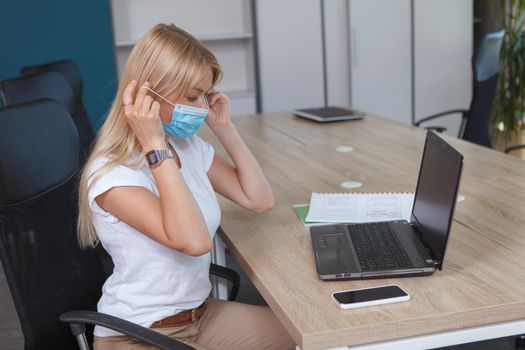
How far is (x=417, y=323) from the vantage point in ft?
4.81

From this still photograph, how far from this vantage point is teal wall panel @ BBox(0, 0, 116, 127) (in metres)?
5.27

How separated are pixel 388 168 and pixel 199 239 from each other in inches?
49.9

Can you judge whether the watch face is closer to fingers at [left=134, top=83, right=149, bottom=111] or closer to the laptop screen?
fingers at [left=134, top=83, right=149, bottom=111]

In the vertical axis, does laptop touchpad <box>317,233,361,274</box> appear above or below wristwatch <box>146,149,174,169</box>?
below

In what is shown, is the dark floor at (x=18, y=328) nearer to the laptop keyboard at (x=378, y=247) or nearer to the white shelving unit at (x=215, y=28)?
the laptop keyboard at (x=378, y=247)

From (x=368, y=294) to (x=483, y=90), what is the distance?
2474 millimetres

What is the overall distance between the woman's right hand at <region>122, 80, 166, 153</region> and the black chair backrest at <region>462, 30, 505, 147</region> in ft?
7.89

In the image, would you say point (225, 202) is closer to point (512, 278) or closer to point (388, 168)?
point (388, 168)

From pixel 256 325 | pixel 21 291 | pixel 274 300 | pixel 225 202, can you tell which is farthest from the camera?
pixel 225 202

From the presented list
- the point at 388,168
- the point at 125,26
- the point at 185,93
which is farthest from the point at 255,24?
the point at 185,93

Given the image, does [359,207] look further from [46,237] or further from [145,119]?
[46,237]

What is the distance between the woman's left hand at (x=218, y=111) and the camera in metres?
2.26

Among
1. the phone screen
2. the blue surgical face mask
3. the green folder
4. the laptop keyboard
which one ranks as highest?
the blue surgical face mask

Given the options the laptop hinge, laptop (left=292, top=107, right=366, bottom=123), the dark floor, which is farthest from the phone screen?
laptop (left=292, top=107, right=366, bottom=123)
